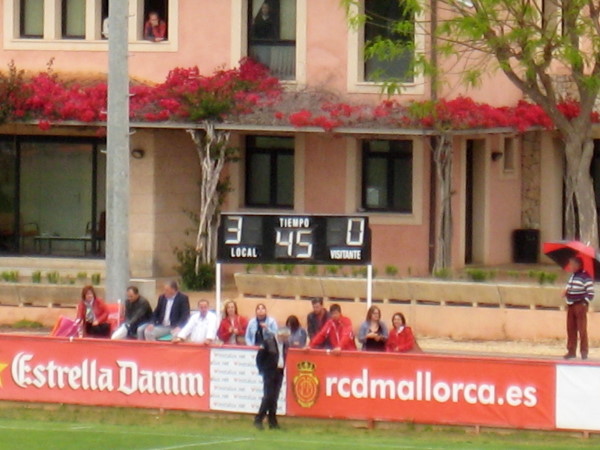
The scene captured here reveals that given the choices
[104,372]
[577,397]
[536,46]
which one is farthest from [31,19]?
[577,397]

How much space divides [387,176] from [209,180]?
12.1 feet

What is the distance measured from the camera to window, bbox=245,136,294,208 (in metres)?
32.1

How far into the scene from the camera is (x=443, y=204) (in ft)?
99.2

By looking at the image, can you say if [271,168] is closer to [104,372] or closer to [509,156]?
[509,156]

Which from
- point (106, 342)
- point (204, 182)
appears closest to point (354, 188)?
point (204, 182)

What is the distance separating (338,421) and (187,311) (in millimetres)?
3849

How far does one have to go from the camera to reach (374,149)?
31516 millimetres

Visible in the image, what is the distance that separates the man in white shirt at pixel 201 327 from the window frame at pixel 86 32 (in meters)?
11.2

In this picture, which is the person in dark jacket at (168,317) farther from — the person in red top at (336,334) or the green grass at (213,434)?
the person in red top at (336,334)

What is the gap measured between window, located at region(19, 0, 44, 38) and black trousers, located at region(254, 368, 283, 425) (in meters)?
15.4

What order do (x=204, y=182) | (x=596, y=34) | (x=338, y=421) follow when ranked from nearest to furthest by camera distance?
(x=338, y=421), (x=596, y=34), (x=204, y=182)

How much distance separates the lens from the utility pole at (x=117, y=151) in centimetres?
2161

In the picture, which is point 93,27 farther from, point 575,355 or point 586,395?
point 586,395

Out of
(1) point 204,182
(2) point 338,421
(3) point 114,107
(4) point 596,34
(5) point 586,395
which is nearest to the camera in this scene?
(5) point 586,395
